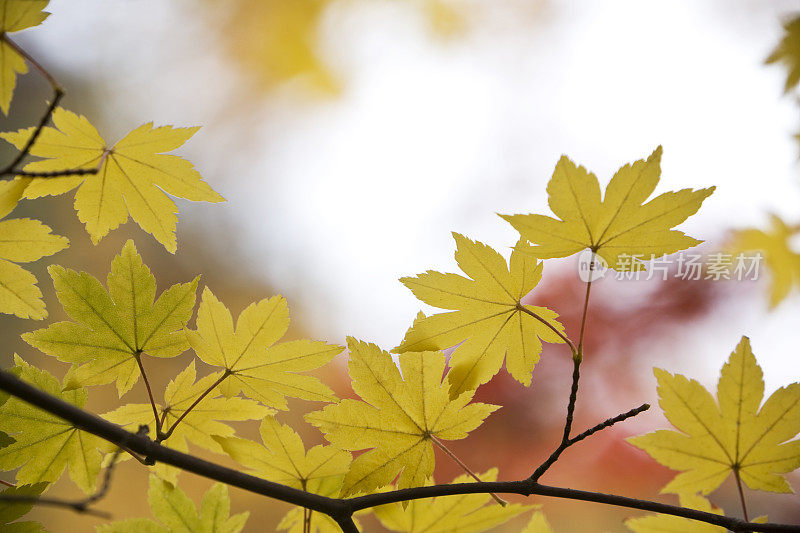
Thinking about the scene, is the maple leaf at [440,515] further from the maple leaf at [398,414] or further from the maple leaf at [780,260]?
the maple leaf at [780,260]

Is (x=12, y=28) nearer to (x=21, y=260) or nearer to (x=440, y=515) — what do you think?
(x=21, y=260)

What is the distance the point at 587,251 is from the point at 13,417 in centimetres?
69

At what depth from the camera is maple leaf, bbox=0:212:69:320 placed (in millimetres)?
613

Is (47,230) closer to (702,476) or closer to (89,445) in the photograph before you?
(89,445)

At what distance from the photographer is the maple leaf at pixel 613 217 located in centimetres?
56

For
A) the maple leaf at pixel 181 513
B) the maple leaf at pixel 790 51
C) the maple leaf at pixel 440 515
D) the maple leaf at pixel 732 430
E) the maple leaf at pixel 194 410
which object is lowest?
the maple leaf at pixel 181 513

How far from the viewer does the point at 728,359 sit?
0.60 meters

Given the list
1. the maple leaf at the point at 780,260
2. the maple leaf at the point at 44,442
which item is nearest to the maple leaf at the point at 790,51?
the maple leaf at the point at 780,260

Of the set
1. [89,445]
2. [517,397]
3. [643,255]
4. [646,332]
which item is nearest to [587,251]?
[643,255]

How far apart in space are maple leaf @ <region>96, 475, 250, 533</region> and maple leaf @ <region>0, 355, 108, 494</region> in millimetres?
104

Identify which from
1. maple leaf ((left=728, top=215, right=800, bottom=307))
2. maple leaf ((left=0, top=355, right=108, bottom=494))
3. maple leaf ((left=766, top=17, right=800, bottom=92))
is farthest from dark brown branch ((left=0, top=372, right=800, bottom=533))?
maple leaf ((left=728, top=215, right=800, bottom=307))

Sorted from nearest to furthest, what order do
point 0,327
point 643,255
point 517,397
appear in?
1. point 643,255
2. point 0,327
3. point 517,397

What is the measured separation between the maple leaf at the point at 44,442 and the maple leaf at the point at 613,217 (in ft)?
1.84

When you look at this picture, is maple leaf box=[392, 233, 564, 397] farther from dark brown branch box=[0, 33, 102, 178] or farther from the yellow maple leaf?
dark brown branch box=[0, 33, 102, 178]
